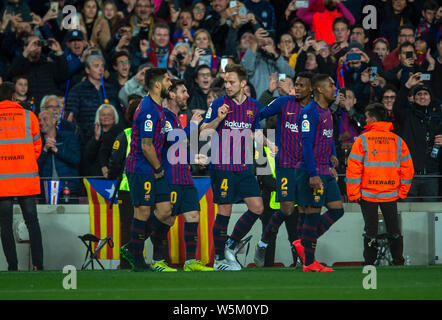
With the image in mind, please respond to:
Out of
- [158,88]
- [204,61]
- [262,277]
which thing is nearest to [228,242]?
[262,277]

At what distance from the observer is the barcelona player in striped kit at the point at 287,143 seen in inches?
437

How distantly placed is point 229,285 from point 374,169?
11.9 ft

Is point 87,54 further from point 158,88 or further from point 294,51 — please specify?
point 158,88

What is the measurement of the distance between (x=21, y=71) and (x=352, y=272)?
6.95 m

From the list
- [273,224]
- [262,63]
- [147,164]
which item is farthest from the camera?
[262,63]

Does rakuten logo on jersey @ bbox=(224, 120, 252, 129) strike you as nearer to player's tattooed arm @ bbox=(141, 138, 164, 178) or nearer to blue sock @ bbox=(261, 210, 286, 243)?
player's tattooed arm @ bbox=(141, 138, 164, 178)

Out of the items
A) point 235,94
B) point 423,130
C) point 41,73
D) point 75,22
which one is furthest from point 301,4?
point 235,94

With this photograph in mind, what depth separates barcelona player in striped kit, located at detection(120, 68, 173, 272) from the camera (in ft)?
32.4

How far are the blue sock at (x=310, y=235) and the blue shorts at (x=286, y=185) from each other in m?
1.10

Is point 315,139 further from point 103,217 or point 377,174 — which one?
point 103,217

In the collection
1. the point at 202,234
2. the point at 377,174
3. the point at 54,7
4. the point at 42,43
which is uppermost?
the point at 54,7

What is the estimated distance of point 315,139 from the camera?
10.1 meters

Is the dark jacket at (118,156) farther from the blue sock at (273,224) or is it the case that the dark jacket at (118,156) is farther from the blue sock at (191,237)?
the blue sock at (273,224)

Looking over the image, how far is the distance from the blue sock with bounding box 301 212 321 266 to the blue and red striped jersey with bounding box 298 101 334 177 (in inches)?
19.2
